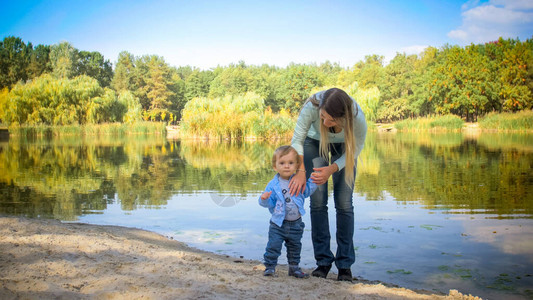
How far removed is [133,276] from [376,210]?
14.4 feet

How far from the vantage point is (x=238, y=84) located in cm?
7781

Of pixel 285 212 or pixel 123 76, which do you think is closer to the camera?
pixel 285 212

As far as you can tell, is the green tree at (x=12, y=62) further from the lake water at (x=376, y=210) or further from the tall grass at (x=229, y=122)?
the lake water at (x=376, y=210)

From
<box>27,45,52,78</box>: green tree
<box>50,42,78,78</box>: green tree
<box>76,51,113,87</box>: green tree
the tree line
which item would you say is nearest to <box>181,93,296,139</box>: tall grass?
the tree line

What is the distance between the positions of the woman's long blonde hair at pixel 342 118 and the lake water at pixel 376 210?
978 mm

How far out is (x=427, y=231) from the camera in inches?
200

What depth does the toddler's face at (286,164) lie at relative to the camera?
3.43 metres

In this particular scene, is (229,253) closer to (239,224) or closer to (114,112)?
(239,224)

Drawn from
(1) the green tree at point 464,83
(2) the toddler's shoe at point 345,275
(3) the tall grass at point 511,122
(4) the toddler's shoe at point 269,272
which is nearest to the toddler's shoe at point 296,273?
(4) the toddler's shoe at point 269,272

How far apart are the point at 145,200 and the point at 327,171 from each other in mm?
5003

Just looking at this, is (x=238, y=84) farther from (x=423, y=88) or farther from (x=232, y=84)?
(x=423, y=88)

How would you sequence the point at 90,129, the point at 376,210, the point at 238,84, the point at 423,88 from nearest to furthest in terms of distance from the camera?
the point at 376,210
the point at 90,129
the point at 423,88
the point at 238,84

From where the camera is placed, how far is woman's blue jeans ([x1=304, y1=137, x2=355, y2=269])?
11.7 ft

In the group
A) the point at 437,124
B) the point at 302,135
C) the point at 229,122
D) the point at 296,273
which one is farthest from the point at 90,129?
the point at 296,273
